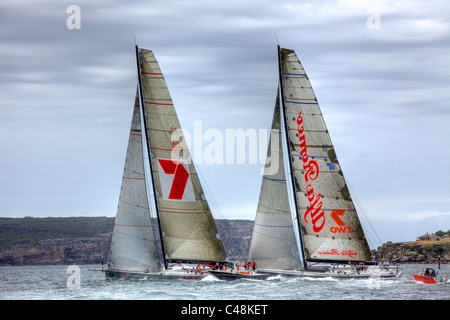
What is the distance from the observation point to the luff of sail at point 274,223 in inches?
2628

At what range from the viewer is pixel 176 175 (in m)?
68.1

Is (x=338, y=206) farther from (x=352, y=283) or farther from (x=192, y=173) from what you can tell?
(x=192, y=173)

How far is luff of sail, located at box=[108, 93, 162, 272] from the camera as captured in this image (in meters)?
65.8

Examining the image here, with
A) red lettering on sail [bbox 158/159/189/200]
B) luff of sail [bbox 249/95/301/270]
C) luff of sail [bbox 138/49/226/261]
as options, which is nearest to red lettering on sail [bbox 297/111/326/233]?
luff of sail [bbox 249/95/301/270]

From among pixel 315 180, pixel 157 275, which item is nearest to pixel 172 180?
Result: pixel 157 275

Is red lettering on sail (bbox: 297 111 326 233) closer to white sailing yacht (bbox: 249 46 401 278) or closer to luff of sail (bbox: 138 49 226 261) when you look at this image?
white sailing yacht (bbox: 249 46 401 278)

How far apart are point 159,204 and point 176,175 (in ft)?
8.56

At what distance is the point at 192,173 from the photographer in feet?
226

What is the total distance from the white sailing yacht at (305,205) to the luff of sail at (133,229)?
8022 millimetres

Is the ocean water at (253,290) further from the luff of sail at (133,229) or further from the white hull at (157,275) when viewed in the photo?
the luff of sail at (133,229)

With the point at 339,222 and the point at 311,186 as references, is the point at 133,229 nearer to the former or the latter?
the point at 311,186
